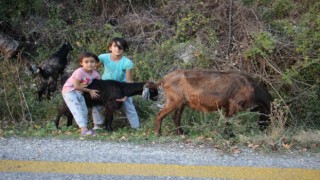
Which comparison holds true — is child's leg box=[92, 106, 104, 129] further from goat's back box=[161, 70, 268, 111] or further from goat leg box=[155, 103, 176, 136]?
goat's back box=[161, 70, 268, 111]

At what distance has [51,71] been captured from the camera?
985 centimetres

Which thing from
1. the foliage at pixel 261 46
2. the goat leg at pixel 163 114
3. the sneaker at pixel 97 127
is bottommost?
the sneaker at pixel 97 127

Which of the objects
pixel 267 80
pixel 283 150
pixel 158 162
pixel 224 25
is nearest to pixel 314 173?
pixel 283 150

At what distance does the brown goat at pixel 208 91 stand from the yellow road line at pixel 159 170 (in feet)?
6.41

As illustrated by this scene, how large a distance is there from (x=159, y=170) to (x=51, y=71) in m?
5.65

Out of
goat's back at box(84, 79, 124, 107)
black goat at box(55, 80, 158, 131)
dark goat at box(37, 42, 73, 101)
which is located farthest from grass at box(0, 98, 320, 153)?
dark goat at box(37, 42, 73, 101)

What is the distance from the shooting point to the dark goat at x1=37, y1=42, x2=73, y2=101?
967cm

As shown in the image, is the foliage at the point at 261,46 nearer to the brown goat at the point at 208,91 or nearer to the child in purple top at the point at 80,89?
the brown goat at the point at 208,91

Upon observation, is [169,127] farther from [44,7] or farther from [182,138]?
[44,7]

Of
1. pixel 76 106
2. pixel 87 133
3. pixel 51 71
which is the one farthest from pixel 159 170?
pixel 51 71

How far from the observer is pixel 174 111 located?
23.4 feet

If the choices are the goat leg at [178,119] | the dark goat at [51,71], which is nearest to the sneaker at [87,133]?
the goat leg at [178,119]

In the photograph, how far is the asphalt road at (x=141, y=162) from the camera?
4.71 meters

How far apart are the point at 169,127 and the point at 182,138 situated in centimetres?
110
